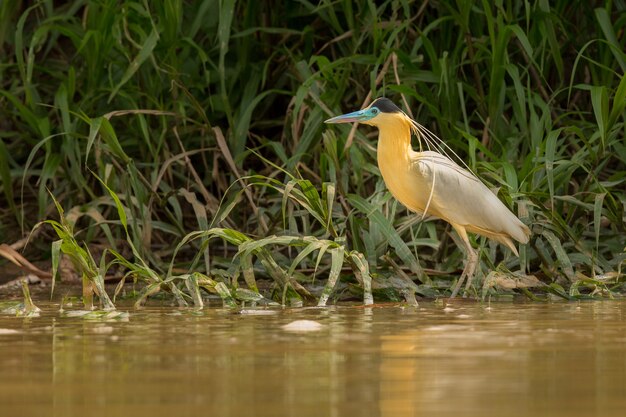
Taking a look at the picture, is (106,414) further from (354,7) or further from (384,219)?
(354,7)

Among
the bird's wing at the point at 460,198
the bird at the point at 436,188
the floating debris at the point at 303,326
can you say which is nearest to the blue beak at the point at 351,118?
the bird at the point at 436,188

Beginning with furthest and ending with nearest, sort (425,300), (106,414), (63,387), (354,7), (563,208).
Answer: (354,7) → (563,208) → (425,300) → (63,387) → (106,414)

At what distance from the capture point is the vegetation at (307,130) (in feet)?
17.6

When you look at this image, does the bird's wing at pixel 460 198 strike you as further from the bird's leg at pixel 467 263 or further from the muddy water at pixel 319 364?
the muddy water at pixel 319 364

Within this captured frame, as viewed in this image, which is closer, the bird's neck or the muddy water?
the muddy water

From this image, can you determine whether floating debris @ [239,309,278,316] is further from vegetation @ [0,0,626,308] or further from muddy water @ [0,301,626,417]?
vegetation @ [0,0,626,308]

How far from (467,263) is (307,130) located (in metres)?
1.12

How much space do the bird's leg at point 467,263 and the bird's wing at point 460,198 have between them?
0.06m

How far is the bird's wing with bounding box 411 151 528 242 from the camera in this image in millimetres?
5168

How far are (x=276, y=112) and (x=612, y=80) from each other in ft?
5.77

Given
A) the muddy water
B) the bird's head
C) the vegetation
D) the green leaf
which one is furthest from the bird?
the green leaf

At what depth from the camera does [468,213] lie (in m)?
5.25

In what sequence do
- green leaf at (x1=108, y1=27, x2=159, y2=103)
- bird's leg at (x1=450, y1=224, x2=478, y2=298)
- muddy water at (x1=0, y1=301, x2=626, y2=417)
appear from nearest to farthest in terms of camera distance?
muddy water at (x1=0, y1=301, x2=626, y2=417), bird's leg at (x1=450, y1=224, x2=478, y2=298), green leaf at (x1=108, y1=27, x2=159, y2=103)

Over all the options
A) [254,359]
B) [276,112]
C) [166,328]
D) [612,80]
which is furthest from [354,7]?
[254,359]
